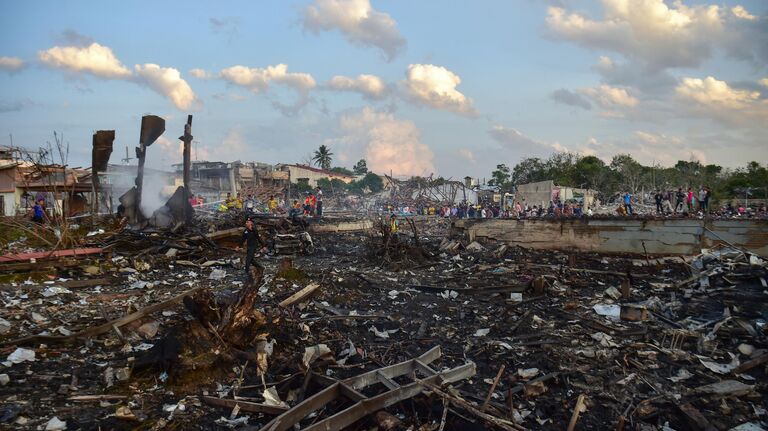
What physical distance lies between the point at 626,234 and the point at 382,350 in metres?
9.46

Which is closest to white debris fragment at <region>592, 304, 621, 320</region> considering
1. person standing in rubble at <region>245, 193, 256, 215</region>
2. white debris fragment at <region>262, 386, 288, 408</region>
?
white debris fragment at <region>262, 386, 288, 408</region>

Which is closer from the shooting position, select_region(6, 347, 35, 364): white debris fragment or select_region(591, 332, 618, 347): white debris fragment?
select_region(6, 347, 35, 364): white debris fragment

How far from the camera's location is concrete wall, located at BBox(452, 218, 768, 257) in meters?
10.8

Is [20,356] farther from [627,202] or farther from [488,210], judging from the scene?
[488,210]

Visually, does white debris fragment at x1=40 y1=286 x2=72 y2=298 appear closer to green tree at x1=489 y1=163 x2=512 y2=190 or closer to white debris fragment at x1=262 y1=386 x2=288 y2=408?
white debris fragment at x1=262 y1=386 x2=288 y2=408

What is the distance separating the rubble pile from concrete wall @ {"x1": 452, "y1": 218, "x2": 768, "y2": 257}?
2218 millimetres

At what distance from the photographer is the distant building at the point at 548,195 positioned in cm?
2855

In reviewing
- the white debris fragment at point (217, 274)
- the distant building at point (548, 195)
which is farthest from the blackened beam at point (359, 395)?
the distant building at point (548, 195)

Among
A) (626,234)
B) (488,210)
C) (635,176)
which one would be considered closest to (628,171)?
(635,176)

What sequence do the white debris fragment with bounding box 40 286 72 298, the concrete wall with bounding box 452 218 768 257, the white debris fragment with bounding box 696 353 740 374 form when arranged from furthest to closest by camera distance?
the concrete wall with bounding box 452 218 768 257, the white debris fragment with bounding box 40 286 72 298, the white debris fragment with bounding box 696 353 740 374

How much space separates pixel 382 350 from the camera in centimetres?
545

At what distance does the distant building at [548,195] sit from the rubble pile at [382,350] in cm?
1997

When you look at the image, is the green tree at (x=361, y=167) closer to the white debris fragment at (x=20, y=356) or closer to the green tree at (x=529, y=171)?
the green tree at (x=529, y=171)

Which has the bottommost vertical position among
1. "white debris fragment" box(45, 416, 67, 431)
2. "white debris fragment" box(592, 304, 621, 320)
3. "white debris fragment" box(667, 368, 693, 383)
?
"white debris fragment" box(45, 416, 67, 431)
